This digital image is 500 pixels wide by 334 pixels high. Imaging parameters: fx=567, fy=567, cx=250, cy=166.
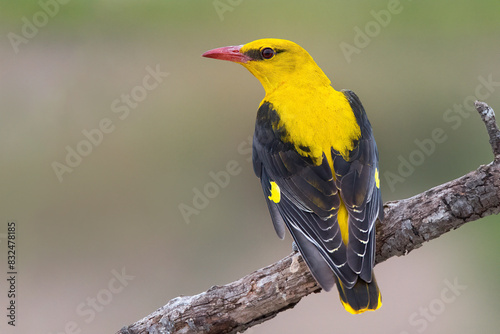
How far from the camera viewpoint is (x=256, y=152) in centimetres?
304

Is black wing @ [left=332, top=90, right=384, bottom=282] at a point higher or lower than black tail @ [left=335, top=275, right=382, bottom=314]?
higher

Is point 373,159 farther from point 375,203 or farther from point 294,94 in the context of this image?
point 294,94

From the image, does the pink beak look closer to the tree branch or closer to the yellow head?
the yellow head

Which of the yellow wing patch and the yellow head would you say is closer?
the yellow wing patch

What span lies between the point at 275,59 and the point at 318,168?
0.82m

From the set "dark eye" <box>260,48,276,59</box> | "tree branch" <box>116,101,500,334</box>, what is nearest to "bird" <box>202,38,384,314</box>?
"dark eye" <box>260,48,276,59</box>

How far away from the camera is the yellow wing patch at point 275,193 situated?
108 inches

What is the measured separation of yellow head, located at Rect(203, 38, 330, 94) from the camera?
3152mm

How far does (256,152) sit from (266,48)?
1.98ft

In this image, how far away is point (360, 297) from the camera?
2.32 metres

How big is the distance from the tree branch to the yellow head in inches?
37.1

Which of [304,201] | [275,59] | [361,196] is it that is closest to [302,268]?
[304,201]

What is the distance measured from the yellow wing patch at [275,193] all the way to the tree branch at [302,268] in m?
0.33

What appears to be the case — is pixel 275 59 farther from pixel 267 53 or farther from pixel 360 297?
pixel 360 297
